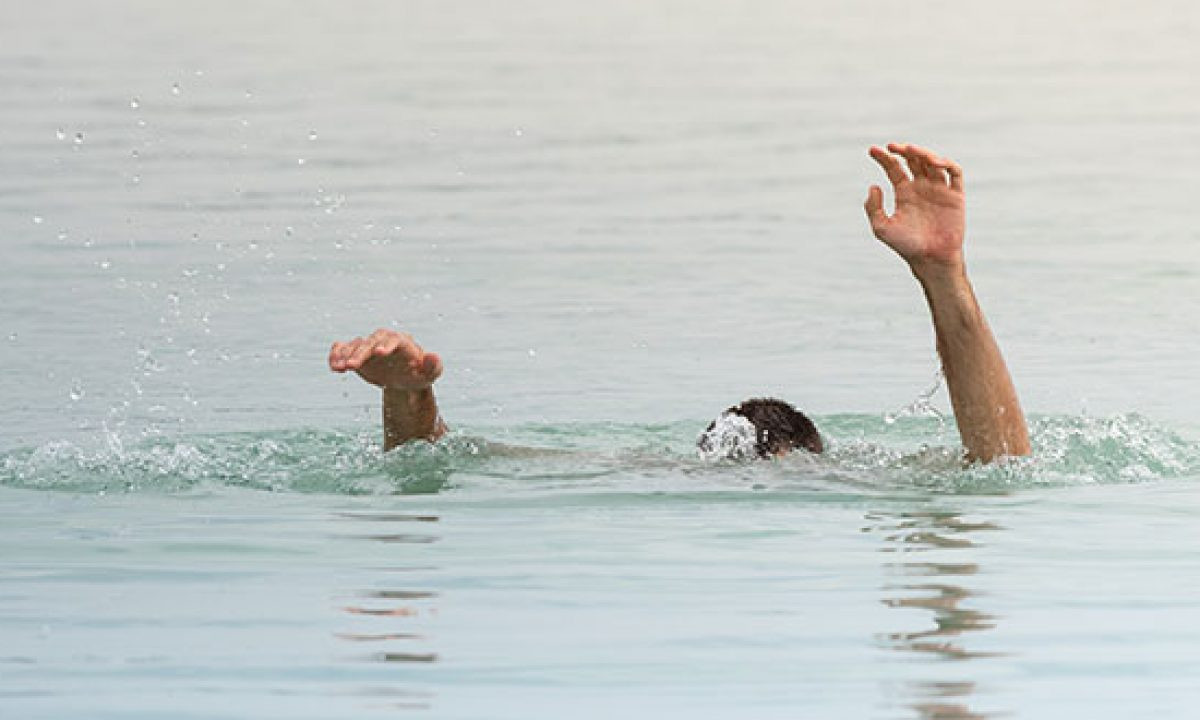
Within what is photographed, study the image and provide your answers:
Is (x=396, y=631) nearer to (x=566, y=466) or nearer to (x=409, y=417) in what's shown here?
(x=566, y=466)

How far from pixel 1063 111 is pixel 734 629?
19246 millimetres

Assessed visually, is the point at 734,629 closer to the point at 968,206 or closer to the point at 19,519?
the point at 19,519

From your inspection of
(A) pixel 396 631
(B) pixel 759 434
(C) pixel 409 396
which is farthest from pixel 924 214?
(A) pixel 396 631

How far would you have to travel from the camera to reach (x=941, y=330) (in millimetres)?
11109

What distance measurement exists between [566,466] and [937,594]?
10.0 ft

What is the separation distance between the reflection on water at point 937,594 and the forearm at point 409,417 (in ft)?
6.94

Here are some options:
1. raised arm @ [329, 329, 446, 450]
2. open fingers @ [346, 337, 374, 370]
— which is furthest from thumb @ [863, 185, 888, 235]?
open fingers @ [346, 337, 374, 370]

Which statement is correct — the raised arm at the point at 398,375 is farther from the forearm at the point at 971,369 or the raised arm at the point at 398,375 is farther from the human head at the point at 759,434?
the forearm at the point at 971,369

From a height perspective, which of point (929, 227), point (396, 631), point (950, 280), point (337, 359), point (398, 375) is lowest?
point (396, 631)

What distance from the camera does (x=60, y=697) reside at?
766 cm

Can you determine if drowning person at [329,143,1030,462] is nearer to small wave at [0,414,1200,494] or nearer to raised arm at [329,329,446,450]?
raised arm at [329,329,446,450]

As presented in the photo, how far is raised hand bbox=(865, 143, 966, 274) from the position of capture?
1088 centimetres

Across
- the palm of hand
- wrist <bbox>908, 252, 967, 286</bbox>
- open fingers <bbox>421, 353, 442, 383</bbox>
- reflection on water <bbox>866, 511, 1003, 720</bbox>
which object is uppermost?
the palm of hand

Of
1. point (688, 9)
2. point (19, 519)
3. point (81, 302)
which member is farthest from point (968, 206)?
point (688, 9)
